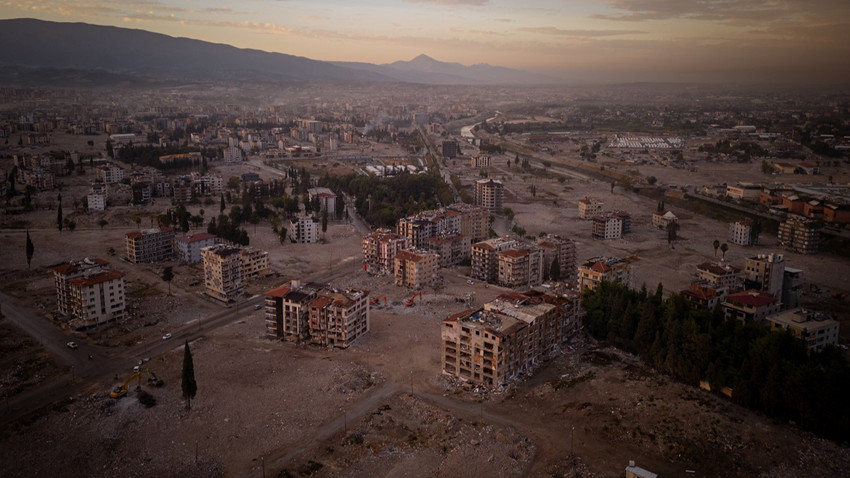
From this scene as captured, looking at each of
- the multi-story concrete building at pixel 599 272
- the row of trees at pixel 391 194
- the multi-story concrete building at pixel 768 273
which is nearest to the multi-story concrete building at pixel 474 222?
the row of trees at pixel 391 194

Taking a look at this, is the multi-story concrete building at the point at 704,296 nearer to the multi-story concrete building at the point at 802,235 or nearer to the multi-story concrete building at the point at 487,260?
the multi-story concrete building at the point at 487,260

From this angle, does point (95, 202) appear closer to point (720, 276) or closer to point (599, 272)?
point (599, 272)

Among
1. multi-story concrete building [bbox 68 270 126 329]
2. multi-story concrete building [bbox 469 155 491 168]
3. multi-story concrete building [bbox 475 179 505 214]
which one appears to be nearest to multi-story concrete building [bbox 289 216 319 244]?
multi-story concrete building [bbox 68 270 126 329]

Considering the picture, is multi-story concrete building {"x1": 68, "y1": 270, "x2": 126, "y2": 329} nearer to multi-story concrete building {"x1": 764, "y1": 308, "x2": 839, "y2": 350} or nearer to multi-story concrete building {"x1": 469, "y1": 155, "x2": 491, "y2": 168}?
multi-story concrete building {"x1": 764, "y1": 308, "x2": 839, "y2": 350}

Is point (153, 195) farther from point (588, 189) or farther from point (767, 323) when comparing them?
point (767, 323)

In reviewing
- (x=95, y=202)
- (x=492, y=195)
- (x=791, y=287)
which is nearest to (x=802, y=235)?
(x=791, y=287)

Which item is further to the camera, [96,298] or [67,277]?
[67,277]
